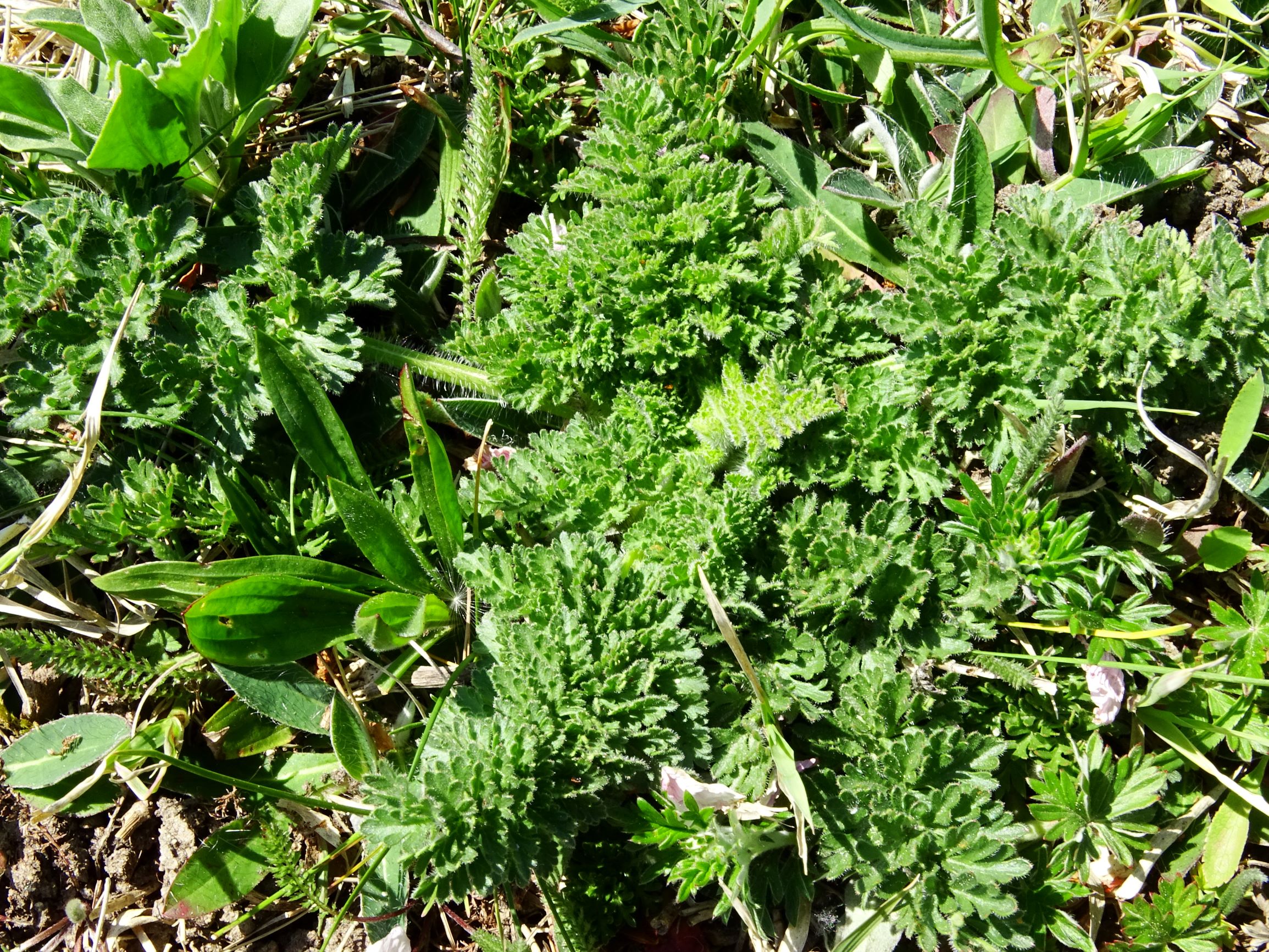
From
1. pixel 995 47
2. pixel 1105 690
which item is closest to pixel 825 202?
pixel 995 47

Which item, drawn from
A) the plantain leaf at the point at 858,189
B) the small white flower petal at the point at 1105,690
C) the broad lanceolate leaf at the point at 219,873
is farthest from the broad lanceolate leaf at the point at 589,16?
the broad lanceolate leaf at the point at 219,873

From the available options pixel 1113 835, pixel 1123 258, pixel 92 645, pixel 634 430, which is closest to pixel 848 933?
pixel 1113 835

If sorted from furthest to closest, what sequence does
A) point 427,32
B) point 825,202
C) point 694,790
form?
point 427,32 → point 825,202 → point 694,790

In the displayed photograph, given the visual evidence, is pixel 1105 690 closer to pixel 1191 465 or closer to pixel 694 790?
pixel 1191 465

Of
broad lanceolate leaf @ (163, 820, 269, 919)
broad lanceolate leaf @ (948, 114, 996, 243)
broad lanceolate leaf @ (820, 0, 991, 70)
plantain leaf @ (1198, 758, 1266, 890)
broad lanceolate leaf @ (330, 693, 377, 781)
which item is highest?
broad lanceolate leaf @ (820, 0, 991, 70)

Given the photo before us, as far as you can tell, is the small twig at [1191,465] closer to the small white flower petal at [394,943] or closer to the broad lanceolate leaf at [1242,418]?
the broad lanceolate leaf at [1242,418]

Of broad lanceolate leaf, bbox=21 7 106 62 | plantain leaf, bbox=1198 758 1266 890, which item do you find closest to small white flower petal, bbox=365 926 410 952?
plantain leaf, bbox=1198 758 1266 890

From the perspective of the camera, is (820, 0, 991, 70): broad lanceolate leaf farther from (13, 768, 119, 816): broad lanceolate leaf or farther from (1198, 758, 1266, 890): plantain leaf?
(13, 768, 119, 816): broad lanceolate leaf
